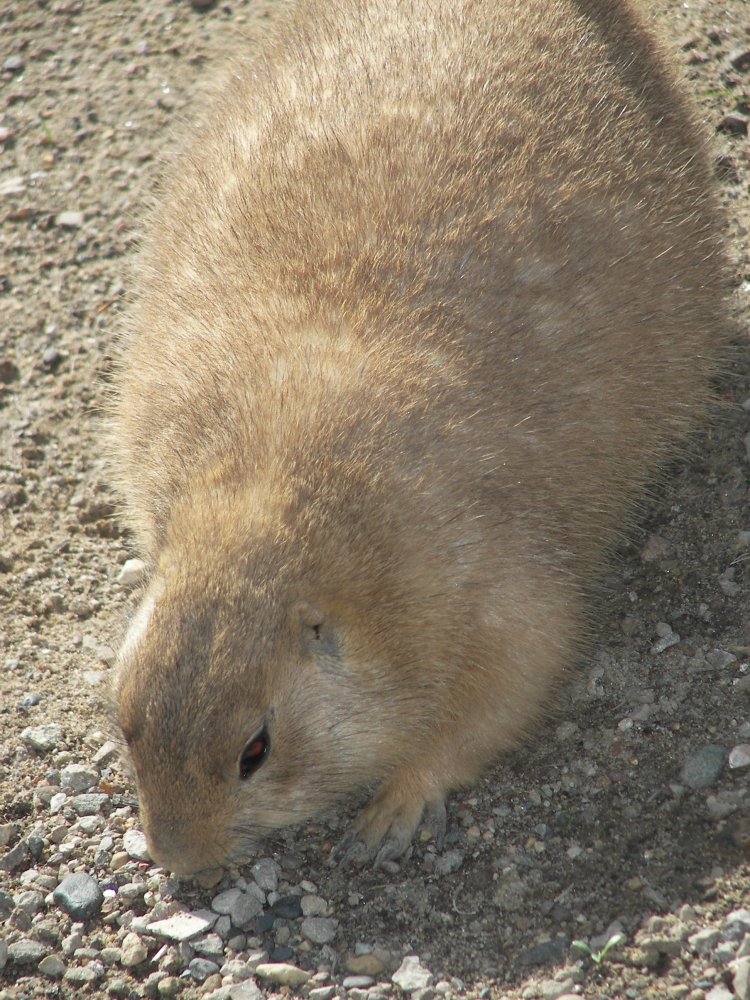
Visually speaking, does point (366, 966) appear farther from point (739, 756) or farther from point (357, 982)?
point (739, 756)

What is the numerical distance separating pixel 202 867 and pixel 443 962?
98cm

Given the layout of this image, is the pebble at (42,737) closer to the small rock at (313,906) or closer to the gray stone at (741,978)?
the small rock at (313,906)

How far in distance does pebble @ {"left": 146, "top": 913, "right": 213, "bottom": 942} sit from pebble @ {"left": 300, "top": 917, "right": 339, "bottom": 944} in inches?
15.2

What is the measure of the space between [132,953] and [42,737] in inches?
49.7

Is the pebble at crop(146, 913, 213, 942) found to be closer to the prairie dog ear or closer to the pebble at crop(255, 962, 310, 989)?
the pebble at crop(255, 962, 310, 989)

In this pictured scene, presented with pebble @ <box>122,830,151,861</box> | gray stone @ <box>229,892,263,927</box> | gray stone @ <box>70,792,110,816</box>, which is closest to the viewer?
gray stone @ <box>229,892,263,927</box>

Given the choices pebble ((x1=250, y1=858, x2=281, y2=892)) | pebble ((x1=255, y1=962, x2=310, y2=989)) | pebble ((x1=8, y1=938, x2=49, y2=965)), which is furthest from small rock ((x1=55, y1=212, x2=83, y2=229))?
pebble ((x1=255, y1=962, x2=310, y2=989))

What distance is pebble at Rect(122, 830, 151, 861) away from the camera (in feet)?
17.0

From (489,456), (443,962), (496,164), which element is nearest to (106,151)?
(496,164)

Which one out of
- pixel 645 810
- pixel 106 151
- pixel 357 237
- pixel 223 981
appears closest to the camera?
pixel 223 981

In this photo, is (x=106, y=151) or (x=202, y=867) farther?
(x=106, y=151)

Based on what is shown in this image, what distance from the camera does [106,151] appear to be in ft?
28.0

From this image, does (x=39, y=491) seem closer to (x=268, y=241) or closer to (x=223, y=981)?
(x=268, y=241)

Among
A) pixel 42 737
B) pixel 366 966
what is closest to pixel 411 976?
pixel 366 966
